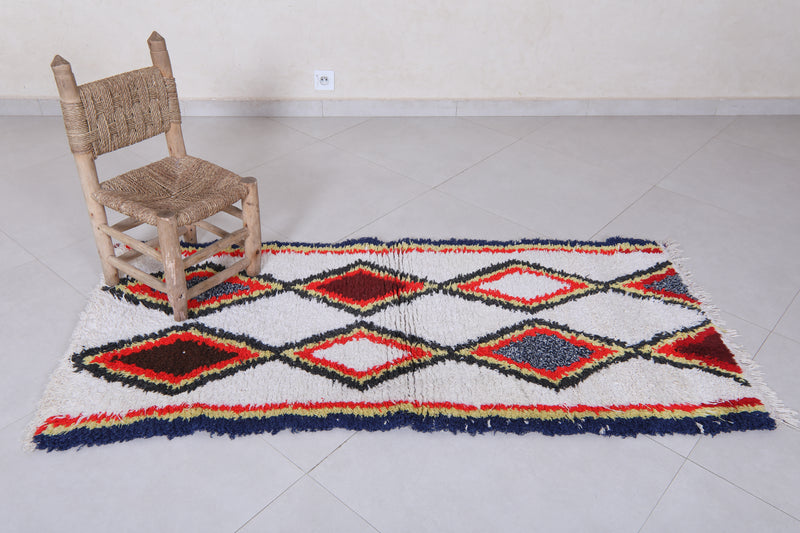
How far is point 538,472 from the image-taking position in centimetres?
137

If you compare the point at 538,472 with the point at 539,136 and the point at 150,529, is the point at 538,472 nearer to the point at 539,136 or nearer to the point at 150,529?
the point at 150,529

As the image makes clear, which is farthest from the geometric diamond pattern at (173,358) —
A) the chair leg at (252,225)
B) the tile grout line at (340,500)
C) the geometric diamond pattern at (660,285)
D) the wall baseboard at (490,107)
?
the wall baseboard at (490,107)

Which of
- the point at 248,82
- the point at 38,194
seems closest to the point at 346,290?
the point at 38,194

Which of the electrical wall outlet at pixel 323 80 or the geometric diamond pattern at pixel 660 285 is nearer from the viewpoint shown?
the geometric diamond pattern at pixel 660 285

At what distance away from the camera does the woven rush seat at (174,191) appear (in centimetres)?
162

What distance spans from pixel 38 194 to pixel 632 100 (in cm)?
270

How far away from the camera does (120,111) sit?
1691mm

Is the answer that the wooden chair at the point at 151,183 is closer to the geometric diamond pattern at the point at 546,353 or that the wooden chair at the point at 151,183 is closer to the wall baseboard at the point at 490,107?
the geometric diamond pattern at the point at 546,353

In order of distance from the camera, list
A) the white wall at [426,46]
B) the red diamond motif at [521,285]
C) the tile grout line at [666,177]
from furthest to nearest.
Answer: the white wall at [426,46], the tile grout line at [666,177], the red diamond motif at [521,285]

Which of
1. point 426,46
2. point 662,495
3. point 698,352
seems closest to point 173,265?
point 662,495

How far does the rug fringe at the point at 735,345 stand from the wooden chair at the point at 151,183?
1366mm

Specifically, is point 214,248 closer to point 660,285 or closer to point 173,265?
point 173,265

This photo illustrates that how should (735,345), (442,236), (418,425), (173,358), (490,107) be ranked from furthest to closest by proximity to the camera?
(490,107) < (442,236) < (735,345) < (173,358) < (418,425)

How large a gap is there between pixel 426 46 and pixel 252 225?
156 cm
